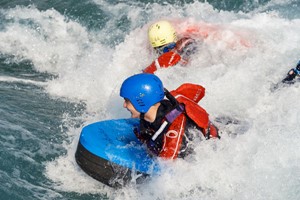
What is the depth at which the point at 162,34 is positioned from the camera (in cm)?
802

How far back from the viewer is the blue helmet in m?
4.78

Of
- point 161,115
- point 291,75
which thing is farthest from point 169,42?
point 161,115

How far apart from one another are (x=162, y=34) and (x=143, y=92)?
3.40 m

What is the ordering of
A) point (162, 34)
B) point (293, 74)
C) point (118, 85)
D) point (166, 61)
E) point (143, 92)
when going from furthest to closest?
point (118, 85), point (162, 34), point (166, 61), point (293, 74), point (143, 92)

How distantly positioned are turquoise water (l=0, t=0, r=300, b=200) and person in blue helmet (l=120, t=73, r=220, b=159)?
0.27 metres

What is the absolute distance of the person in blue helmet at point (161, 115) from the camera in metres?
4.80

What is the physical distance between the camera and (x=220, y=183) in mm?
5000

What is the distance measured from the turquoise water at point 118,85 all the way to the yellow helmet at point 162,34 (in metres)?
0.60

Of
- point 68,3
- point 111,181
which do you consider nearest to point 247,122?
point 111,181

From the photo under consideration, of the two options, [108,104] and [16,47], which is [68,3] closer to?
[16,47]

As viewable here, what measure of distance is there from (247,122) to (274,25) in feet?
13.8

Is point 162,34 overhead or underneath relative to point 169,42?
overhead

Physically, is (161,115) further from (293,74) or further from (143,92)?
(293,74)

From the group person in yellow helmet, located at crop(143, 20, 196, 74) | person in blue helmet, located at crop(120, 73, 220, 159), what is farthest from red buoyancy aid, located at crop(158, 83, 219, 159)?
person in yellow helmet, located at crop(143, 20, 196, 74)
